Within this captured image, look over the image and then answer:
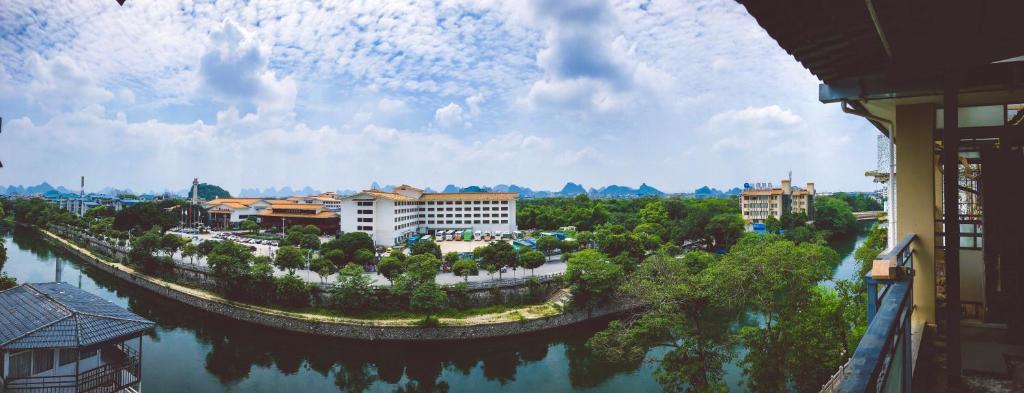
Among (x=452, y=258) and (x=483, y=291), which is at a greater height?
(x=452, y=258)

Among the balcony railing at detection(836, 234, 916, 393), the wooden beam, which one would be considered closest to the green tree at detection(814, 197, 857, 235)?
the wooden beam

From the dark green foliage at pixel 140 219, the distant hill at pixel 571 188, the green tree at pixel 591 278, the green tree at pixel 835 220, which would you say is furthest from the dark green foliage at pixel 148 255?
the distant hill at pixel 571 188

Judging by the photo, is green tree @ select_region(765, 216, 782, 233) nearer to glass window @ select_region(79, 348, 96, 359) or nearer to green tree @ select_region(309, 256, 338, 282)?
green tree @ select_region(309, 256, 338, 282)

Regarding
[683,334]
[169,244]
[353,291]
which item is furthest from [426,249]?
[683,334]

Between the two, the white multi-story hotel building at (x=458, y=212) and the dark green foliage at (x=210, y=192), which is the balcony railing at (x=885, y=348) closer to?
the white multi-story hotel building at (x=458, y=212)

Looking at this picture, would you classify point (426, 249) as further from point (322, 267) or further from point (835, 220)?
point (835, 220)

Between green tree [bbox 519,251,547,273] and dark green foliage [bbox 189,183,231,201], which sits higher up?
dark green foliage [bbox 189,183,231,201]
